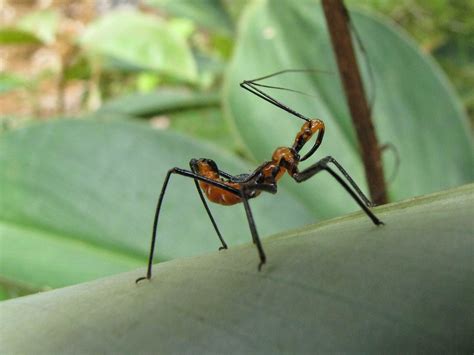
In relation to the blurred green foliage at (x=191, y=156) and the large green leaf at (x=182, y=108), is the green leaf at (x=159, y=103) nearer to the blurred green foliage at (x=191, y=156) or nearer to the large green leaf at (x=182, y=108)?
the large green leaf at (x=182, y=108)

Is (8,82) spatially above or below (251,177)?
above

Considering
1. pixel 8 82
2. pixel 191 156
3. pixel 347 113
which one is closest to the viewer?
pixel 191 156

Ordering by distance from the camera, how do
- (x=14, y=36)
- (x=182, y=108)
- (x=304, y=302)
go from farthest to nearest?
(x=14, y=36) → (x=182, y=108) → (x=304, y=302)

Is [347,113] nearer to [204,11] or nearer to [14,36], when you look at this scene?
[204,11]

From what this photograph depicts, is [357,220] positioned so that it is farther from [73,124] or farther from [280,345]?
[73,124]

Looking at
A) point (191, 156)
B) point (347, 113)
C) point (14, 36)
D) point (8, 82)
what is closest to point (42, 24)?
point (14, 36)

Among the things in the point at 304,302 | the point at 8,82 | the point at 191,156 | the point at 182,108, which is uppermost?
the point at 8,82

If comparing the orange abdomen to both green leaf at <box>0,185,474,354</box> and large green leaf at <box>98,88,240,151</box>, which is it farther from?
large green leaf at <box>98,88,240,151</box>
